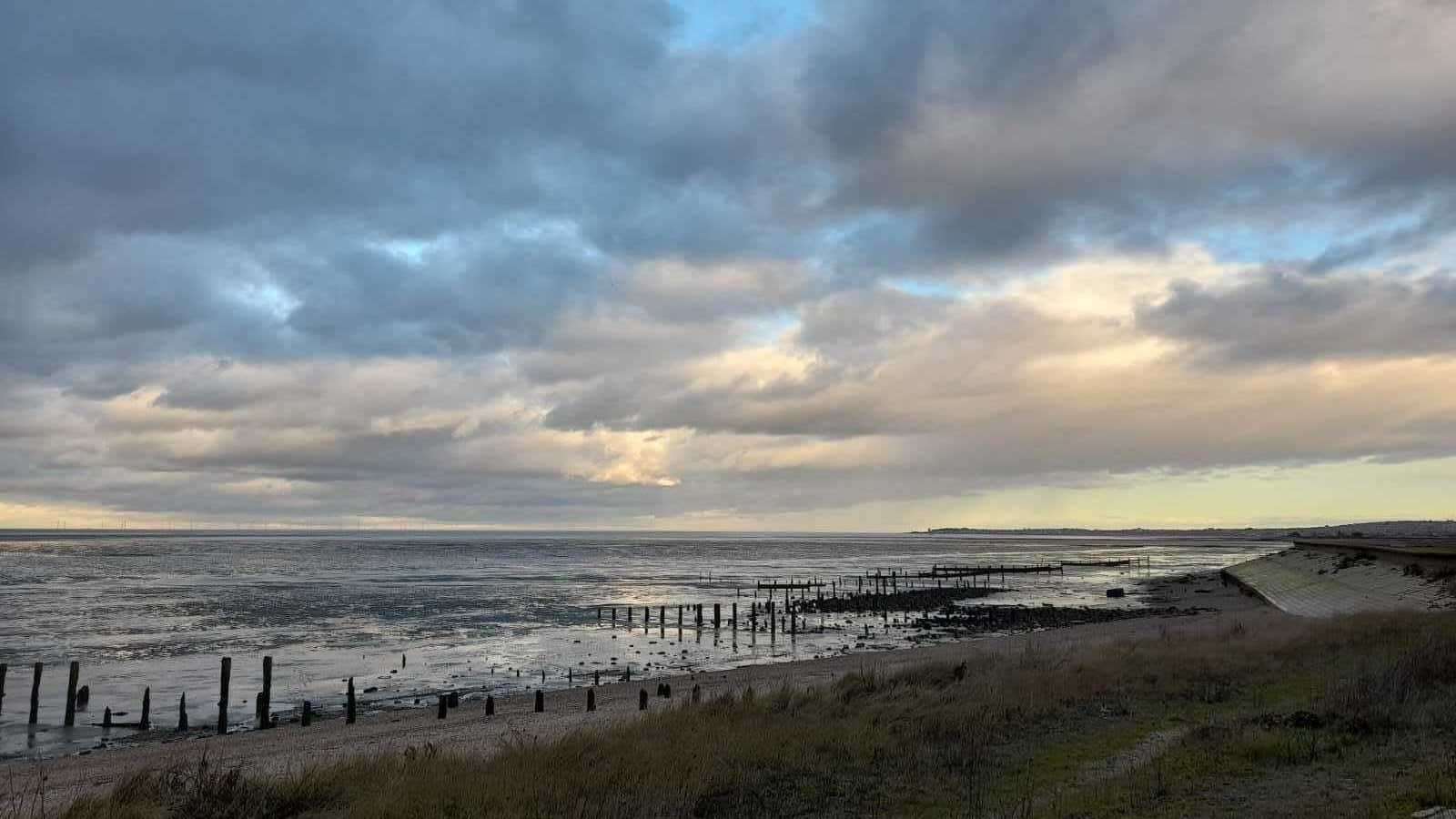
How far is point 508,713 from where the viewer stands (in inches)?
1047

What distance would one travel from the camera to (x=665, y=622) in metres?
57.7

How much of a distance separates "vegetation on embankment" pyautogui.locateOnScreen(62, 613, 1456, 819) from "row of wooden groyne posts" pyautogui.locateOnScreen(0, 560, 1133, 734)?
21.3 ft

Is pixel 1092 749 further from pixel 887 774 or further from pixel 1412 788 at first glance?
pixel 1412 788

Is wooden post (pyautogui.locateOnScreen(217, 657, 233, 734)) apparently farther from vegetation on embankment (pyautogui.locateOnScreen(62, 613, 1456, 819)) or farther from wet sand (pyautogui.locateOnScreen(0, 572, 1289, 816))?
vegetation on embankment (pyautogui.locateOnScreen(62, 613, 1456, 819))

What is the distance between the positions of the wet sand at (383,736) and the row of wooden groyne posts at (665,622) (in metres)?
0.57

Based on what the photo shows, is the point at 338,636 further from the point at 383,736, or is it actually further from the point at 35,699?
the point at 383,736

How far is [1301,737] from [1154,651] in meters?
10.2

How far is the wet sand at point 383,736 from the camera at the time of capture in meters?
18.3

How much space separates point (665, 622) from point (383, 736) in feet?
115

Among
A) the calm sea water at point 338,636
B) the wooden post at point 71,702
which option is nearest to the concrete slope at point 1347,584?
the calm sea water at point 338,636

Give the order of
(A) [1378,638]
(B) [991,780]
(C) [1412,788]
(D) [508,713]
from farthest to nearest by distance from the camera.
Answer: (D) [508,713], (A) [1378,638], (B) [991,780], (C) [1412,788]

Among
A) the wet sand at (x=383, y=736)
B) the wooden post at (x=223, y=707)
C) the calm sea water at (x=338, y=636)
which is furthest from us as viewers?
the calm sea water at (x=338, y=636)

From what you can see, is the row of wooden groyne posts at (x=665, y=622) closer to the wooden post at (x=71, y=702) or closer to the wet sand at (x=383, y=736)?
the wooden post at (x=71, y=702)

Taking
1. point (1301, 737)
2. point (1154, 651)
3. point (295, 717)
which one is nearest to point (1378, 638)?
point (1154, 651)
